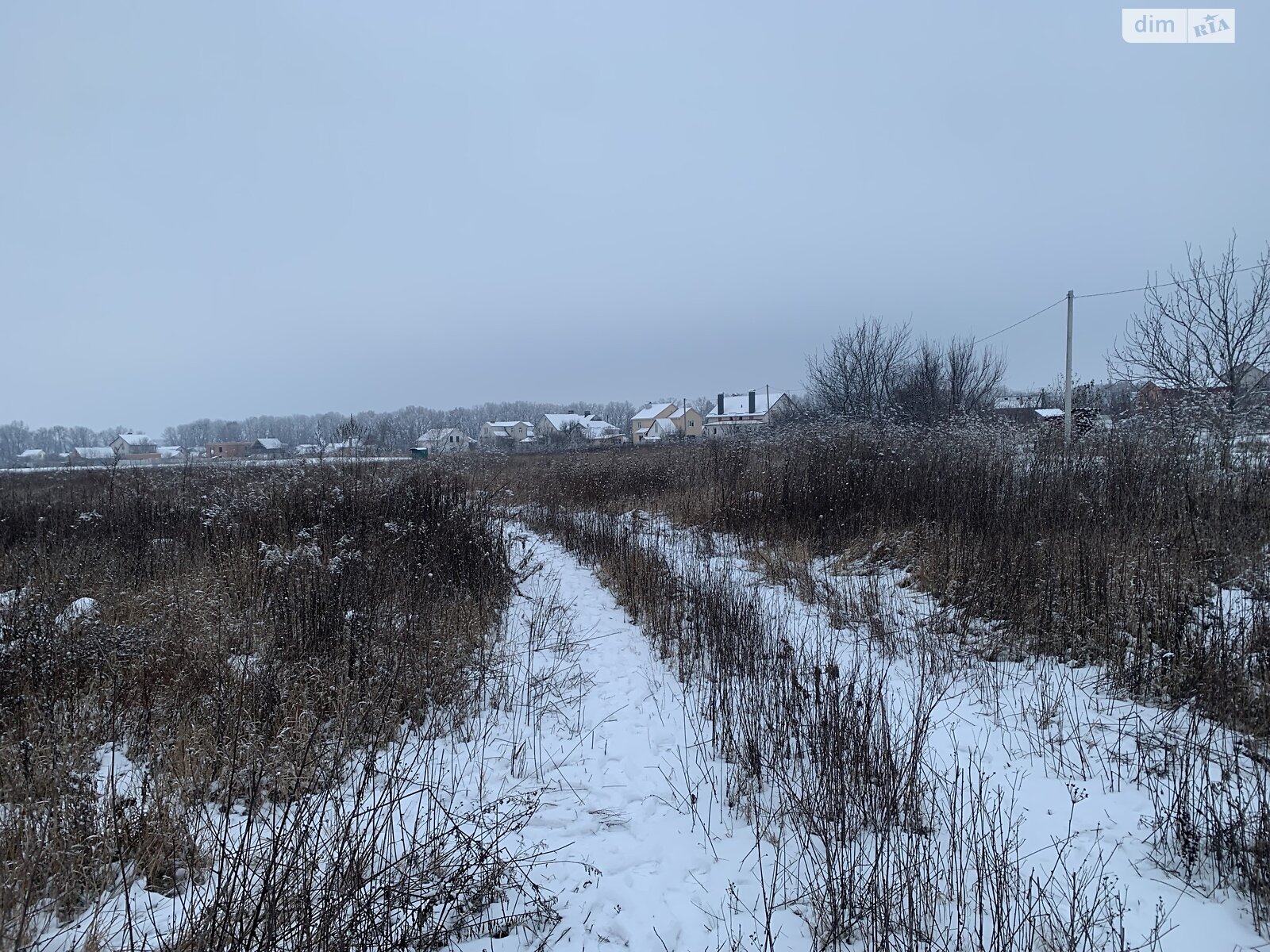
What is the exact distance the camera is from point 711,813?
2.97 metres

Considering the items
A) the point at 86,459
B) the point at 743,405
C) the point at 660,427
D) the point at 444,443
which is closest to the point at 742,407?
the point at 743,405

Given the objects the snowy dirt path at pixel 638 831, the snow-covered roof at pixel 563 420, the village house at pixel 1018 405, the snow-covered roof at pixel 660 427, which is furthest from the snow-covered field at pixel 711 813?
the snow-covered roof at pixel 563 420

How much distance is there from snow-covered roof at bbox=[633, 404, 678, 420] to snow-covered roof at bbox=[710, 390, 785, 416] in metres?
7.45

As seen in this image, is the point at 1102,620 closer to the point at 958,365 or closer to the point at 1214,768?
the point at 1214,768

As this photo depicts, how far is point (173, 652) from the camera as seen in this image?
4.06m

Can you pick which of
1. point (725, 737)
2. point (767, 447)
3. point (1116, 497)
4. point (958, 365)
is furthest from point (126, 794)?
point (958, 365)

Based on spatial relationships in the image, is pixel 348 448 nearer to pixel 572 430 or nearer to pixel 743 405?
pixel 572 430

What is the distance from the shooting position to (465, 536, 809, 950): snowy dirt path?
87.7 inches

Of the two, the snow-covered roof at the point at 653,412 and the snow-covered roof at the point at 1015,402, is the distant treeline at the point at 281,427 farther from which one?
the snow-covered roof at the point at 1015,402

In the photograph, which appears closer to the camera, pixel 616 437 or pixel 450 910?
pixel 450 910

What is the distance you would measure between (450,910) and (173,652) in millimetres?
3265

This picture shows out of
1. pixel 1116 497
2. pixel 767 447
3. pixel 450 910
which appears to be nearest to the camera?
pixel 450 910

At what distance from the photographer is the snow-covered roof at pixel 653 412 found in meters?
78.8

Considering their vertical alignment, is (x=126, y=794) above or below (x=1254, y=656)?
below
